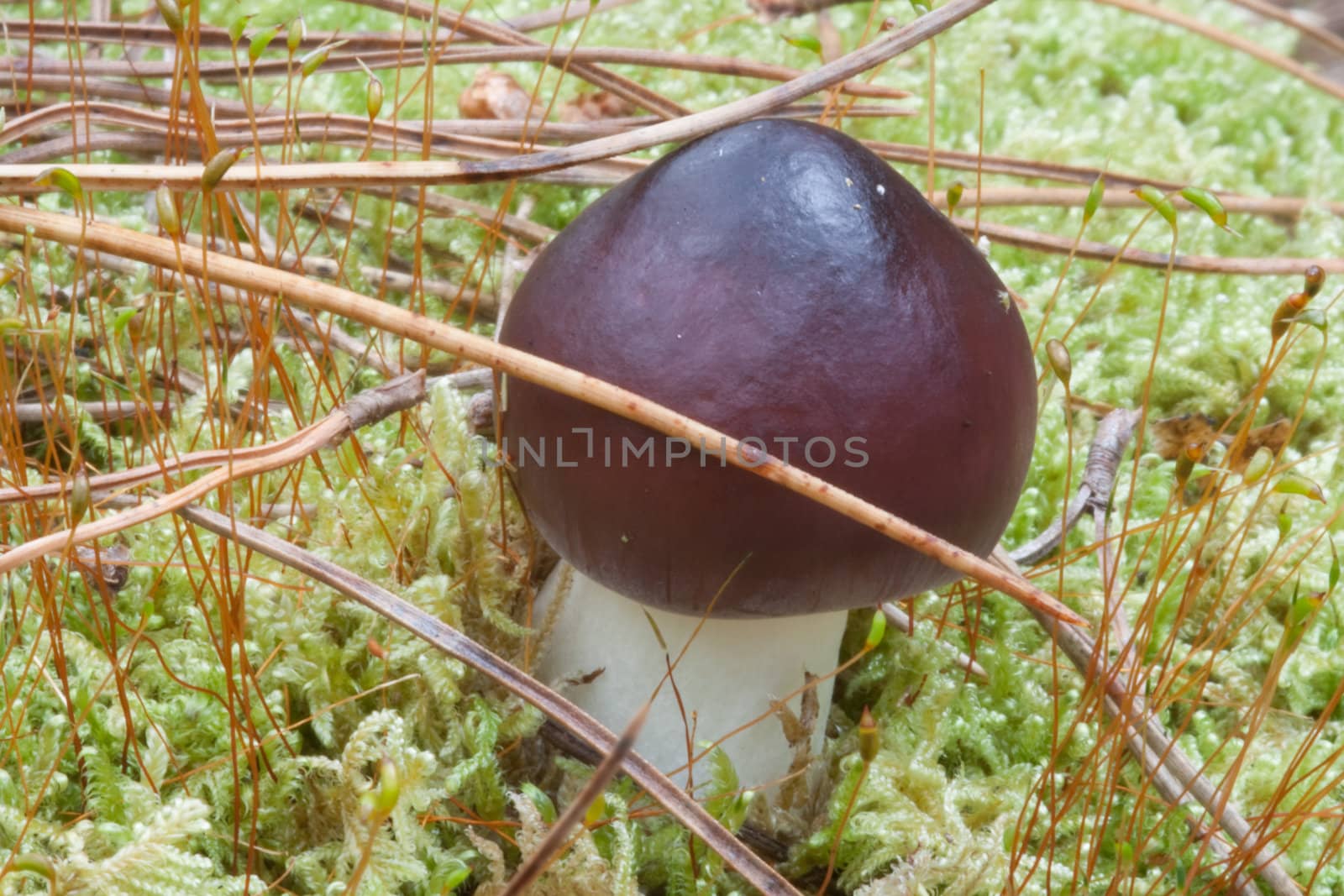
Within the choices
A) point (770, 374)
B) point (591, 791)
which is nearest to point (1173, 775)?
point (770, 374)

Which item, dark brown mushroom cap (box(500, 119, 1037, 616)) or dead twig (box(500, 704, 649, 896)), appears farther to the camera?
dark brown mushroom cap (box(500, 119, 1037, 616))

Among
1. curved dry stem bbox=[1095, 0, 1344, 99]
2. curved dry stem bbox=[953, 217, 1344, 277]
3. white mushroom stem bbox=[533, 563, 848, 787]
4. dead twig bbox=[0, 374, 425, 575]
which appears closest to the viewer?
dead twig bbox=[0, 374, 425, 575]

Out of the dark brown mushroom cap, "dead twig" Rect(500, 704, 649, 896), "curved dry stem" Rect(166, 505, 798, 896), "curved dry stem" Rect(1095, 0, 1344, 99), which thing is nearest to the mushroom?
the dark brown mushroom cap

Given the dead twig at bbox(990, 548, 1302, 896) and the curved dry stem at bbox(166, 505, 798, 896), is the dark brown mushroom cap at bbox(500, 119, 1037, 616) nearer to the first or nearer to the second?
the curved dry stem at bbox(166, 505, 798, 896)

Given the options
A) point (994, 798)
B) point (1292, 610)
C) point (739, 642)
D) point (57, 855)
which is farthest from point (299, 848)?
point (1292, 610)

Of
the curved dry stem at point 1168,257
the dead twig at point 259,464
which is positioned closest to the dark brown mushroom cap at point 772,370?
the dead twig at point 259,464

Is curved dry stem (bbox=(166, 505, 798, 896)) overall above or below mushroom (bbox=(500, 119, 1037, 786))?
below
